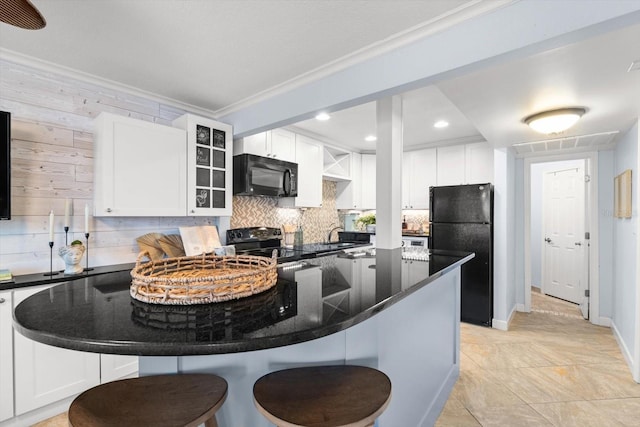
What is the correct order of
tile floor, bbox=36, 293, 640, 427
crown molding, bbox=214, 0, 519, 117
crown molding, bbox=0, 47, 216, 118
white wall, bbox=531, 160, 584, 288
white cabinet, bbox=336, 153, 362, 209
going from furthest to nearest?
white wall, bbox=531, 160, 584, 288 < white cabinet, bbox=336, 153, 362, 209 < crown molding, bbox=0, 47, 216, 118 < tile floor, bbox=36, 293, 640, 427 < crown molding, bbox=214, 0, 519, 117

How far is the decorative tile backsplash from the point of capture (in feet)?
11.8

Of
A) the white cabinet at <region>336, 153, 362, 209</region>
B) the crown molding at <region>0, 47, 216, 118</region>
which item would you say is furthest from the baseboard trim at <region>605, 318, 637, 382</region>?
the crown molding at <region>0, 47, 216, 118</region>

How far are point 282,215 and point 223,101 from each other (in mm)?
1636

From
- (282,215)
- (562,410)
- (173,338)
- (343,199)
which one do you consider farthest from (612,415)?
(343,199)

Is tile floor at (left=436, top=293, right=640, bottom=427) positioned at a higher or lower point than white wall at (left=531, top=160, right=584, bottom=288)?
lower

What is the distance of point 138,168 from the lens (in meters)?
2.47

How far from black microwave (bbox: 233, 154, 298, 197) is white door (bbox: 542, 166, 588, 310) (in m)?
4.03

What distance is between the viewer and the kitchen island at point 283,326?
71 centimetres

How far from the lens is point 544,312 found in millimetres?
4086

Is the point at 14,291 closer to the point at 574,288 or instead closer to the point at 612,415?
the point at 612,415

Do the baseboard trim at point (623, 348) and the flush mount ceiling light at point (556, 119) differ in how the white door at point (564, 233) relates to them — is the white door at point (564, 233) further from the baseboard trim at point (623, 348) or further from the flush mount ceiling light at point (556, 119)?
the flush mount ceiling light at point (556, 119)

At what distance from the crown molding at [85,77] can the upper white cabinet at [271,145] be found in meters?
0.54

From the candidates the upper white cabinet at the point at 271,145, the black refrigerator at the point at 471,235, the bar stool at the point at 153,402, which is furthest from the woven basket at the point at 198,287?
the black refrigerator at the point at 471,235

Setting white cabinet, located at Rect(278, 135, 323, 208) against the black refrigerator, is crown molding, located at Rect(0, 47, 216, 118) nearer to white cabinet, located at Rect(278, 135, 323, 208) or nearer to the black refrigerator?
white cabinet, located at Rect(278, 135, 323, 208)
